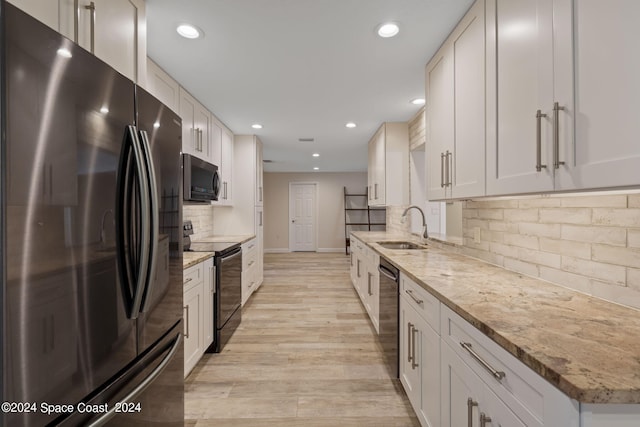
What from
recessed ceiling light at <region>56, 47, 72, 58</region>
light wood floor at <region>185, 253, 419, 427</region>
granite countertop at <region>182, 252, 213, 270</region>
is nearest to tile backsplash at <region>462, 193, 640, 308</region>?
light wood floor at <region>185, 253, 419, 427</region>

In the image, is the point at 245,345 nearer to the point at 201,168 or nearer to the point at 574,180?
the point at 201,168

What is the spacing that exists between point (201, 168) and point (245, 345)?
1722 mm

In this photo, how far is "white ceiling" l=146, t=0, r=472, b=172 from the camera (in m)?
1.66

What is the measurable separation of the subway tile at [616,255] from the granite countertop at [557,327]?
16 centimetres

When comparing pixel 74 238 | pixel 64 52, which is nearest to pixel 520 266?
pixel 74 238

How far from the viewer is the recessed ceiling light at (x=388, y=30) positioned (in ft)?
5.85

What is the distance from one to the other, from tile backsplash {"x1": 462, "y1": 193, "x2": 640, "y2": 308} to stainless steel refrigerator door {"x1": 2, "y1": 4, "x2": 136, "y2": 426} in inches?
69.1

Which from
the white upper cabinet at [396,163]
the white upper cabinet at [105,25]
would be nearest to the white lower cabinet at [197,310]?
the white upper cabinet at [105,25]

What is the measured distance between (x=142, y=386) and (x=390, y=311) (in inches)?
63.8

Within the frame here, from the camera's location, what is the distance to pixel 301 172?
8930 mm

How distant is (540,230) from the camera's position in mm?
1479

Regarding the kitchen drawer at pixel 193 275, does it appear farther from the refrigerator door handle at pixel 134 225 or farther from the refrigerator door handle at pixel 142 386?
the refrigerator door handle at pixel 134 225

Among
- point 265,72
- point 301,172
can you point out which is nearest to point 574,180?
point 265,72

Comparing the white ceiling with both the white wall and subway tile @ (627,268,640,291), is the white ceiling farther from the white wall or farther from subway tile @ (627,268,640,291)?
the white wall
